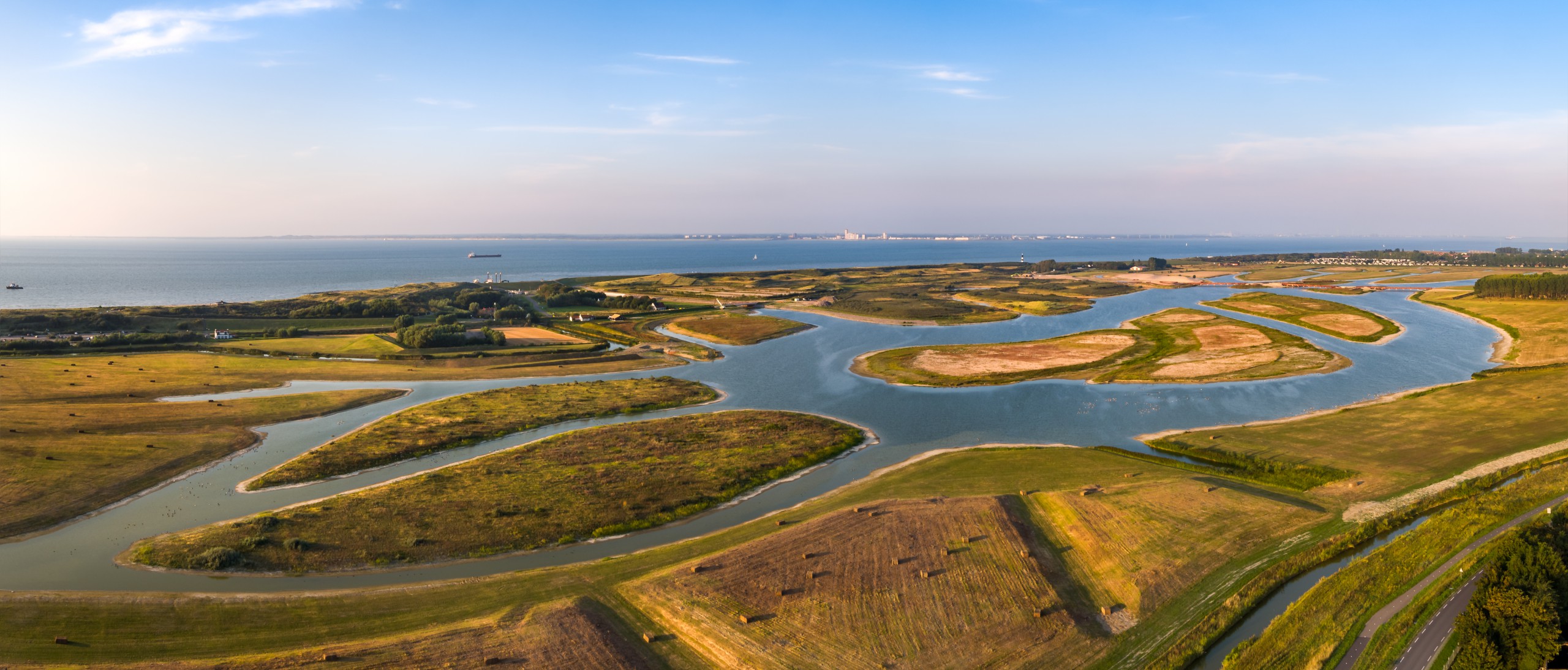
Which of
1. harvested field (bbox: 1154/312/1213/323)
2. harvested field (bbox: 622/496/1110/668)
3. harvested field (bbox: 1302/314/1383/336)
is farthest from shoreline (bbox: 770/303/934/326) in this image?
harvested field (bbox: 622/496/1110/668)

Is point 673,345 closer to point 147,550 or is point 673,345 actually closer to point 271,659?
point 147,550

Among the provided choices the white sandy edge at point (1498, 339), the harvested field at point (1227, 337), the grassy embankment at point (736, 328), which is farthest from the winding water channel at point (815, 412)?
the harvested field at point (1227, 337)

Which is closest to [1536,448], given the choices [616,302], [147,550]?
[147,550]

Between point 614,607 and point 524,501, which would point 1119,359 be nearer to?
point 524,501

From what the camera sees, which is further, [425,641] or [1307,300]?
[1307,300]

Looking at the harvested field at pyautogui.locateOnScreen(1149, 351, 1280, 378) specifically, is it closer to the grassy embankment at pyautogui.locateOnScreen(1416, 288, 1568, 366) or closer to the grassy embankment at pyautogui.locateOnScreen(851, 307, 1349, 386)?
the grassy embankment at pyautogui.locateOnScreen(851, 307, 1349, 386)

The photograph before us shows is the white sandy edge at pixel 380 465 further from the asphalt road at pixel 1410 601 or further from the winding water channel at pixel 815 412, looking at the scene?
the asphalt road at pixel 1410 601
